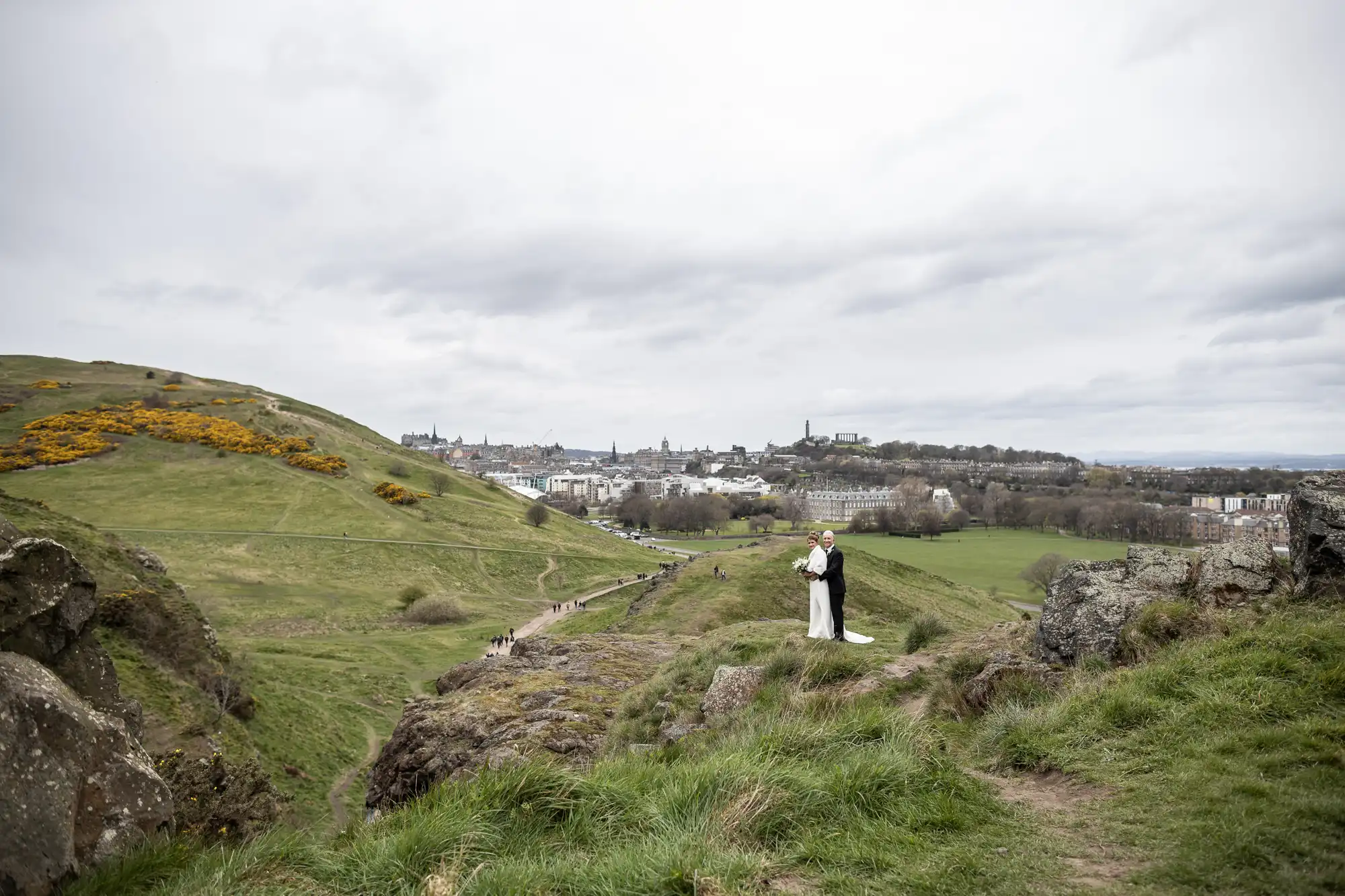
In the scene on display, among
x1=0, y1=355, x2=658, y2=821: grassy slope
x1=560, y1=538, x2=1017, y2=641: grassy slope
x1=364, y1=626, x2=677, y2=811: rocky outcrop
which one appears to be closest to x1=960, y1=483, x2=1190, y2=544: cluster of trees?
x1=560, y1=538, x2=1017, y2=641: grassy slope

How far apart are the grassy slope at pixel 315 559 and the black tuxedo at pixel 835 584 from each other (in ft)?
45.9

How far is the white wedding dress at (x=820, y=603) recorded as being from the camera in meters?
13.5

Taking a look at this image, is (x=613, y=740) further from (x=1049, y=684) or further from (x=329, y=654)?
(x=329, y=654)

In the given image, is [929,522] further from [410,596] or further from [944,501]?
[410,596]

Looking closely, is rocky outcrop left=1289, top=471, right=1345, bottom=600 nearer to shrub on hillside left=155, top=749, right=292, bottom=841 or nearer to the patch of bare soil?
the patch of bare soil

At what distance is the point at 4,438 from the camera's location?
260 ft

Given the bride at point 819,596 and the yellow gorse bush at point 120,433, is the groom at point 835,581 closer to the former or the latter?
the bride at point 819,596

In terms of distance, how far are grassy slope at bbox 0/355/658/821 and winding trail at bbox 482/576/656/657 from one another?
5.15 ft

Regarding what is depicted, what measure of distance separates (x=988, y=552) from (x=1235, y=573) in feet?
292

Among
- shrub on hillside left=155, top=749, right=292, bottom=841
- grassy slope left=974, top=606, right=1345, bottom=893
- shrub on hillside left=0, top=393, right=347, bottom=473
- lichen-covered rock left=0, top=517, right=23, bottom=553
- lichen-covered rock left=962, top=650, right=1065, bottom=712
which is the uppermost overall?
shrub on hillside left=0, top=393, right=347, bottom=473

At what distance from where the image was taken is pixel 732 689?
10.3m

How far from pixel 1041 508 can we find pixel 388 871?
5659 inches

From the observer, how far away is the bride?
1349cm

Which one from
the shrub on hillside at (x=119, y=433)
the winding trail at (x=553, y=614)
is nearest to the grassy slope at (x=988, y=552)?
the winding trail at (x=553, y=614)
